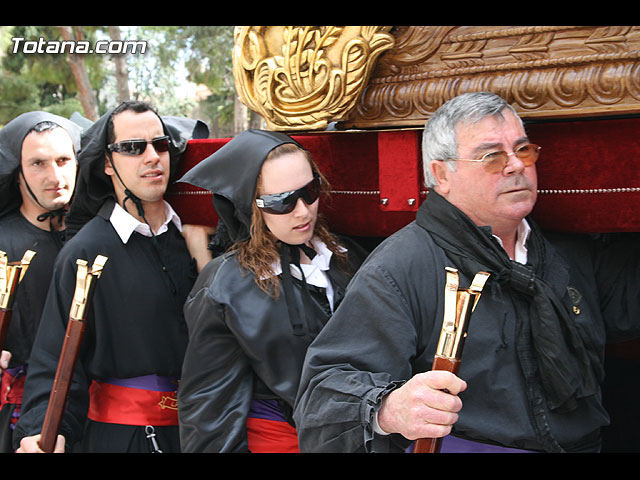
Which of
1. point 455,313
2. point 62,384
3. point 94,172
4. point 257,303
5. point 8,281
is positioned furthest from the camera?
point 94,172

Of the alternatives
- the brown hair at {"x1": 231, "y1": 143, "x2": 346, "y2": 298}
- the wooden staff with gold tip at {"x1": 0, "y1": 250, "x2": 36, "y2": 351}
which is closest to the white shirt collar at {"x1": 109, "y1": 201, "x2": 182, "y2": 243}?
the wooden staff with gold tip at {"x1": 0, "y1": 250, "x2": 36, "y2": 351}

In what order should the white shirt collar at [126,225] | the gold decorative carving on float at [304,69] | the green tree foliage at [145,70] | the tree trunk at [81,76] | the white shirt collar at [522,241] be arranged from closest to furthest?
the white shirt collar at [522,241] < the gold decorative carving on float at [304,69] < the white shirt collar at [126,225] < the tree trunk at [81,76] < the green tree foliage at [145,70]

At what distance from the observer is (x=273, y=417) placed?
2406 millimetres

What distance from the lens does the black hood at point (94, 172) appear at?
2.87 m

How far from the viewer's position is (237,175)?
2400 millimetres

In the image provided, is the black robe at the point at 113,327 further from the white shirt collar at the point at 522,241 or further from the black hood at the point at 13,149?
the white shirt collar at the point at 522,241

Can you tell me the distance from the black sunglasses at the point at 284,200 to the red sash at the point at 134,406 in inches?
41.1

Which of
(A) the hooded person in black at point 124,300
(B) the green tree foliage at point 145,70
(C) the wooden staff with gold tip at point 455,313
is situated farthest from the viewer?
(B) the green tree foliage at point 145,70

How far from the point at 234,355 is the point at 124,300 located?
725 millimetres

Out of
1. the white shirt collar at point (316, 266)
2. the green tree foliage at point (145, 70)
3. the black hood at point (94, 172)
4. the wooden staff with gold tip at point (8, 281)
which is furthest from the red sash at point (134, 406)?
the green tree foliage at point (145, 70)

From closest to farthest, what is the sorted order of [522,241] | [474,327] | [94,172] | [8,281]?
[474,327]
[522,241]
[8,281]
[94,172]

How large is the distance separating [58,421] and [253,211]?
1056 millimetres

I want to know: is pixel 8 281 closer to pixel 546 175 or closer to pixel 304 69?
pixel 304 69

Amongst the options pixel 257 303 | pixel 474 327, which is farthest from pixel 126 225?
pixel 474 327
